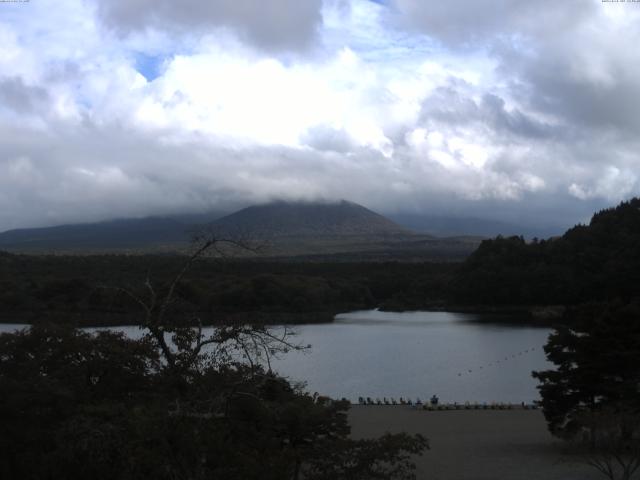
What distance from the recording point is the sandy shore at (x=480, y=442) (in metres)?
13.9

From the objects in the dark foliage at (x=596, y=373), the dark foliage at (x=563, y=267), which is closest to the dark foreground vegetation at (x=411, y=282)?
the dark foliage at (x=563, y=267)

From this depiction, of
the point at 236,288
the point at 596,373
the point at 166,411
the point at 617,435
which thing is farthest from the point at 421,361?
the point at 166,411

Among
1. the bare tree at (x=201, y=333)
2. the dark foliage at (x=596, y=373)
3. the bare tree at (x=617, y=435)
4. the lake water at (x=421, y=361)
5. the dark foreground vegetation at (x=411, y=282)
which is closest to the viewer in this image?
the bare tree at (x=201, y=333)

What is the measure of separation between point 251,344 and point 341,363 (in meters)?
27.2

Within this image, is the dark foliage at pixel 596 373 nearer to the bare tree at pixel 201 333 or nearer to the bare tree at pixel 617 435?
the bare tree at pixel 617 435

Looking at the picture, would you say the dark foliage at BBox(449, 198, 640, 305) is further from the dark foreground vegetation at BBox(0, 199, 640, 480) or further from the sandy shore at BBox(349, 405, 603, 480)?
the dark foreground vegetation at BBox(0, 199, 640, 480)

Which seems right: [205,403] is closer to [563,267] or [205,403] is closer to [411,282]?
[563,267]

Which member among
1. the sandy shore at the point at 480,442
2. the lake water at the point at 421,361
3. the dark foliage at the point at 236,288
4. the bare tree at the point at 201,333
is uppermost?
the bare tree at the point at 201,333

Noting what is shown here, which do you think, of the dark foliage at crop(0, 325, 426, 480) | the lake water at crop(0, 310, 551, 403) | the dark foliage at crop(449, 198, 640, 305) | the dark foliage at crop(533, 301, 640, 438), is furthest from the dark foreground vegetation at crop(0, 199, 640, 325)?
the dark foliage at crop(0, 325, 426, 480)

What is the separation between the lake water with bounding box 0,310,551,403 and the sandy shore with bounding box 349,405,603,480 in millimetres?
3312

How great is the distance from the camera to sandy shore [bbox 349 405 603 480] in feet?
45.5

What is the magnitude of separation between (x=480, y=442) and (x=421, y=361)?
58.2 feet

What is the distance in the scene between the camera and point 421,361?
34.8 m

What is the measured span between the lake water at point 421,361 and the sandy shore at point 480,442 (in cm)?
331
